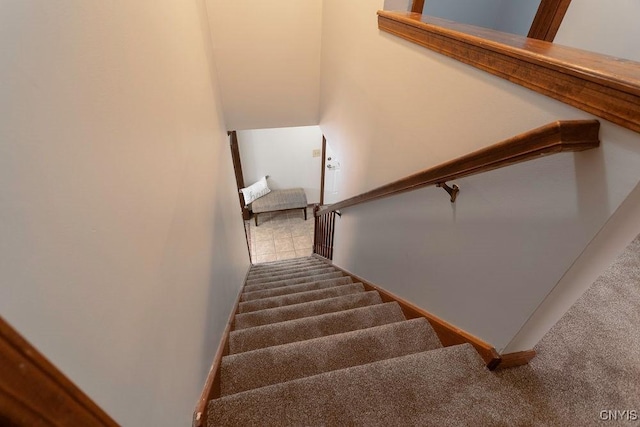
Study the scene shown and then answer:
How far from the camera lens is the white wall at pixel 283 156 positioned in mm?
4980

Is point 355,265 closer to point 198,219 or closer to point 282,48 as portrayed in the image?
point 198,219

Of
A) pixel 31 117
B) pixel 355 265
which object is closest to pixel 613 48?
pixel 355 265

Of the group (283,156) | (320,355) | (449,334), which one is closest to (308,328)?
(320,355)

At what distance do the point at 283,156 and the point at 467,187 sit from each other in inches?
174

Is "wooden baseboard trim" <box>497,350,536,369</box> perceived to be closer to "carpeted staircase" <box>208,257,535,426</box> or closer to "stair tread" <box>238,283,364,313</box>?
"carpeted staircase" <box>208,257,535,426</box>

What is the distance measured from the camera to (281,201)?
17.4 feet

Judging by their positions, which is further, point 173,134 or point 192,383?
point 173,134

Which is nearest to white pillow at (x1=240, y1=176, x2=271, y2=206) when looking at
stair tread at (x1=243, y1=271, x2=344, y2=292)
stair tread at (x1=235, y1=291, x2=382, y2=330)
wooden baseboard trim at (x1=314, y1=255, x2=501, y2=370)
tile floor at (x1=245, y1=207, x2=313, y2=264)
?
tile floor at (x1=245, y1=207, x2=313, y2=264)

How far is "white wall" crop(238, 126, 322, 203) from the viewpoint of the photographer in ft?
16.3

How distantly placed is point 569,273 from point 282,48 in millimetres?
2881

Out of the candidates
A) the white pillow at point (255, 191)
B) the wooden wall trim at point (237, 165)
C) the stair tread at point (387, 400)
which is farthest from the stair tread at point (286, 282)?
the white pillow at point (255, 191)

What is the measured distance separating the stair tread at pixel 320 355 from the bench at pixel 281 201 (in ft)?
13.2

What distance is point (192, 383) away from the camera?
41.1 inches

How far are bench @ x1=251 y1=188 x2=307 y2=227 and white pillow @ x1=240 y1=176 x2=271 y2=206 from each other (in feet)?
0.23
